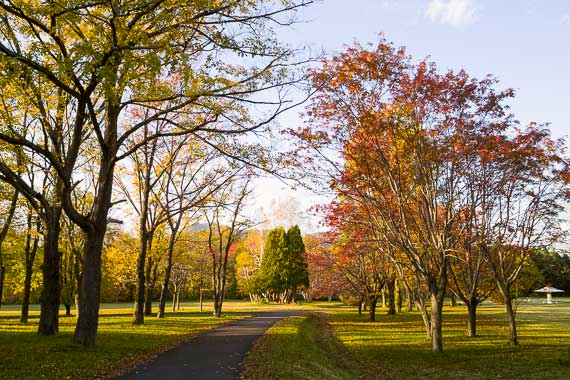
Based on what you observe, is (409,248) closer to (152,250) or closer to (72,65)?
(72,65)

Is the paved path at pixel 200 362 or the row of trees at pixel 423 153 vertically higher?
the row of trees at pixel 423 153

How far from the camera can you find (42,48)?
895 cm

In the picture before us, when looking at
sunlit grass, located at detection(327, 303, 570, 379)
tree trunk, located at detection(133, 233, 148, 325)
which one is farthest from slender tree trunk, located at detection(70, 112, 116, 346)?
tree trunk, located at detection(133, 233, 148, 325)

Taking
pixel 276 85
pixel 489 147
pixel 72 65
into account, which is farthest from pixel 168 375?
pixel 489 147

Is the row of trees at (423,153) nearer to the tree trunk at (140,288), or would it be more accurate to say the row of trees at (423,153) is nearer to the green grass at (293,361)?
the green grass at (293,361)

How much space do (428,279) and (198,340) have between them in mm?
8238

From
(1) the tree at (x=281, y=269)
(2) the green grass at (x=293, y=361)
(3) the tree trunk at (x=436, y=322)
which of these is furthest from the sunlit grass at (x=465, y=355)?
(1) the tree at (x=281, y=269)

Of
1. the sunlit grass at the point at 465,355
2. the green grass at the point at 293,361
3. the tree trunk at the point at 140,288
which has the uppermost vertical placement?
the tree trunk at the point at 140,288

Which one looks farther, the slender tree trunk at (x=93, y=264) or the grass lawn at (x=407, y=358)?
the slender tree trunk at (x=93, y=264)

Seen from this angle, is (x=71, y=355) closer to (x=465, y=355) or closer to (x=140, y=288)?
(x=465, y=355)

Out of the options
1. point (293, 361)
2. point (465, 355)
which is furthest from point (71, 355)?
point (465, 355)

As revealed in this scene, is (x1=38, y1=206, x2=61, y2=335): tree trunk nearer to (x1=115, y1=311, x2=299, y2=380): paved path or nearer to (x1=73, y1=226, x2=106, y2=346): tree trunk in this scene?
(x1=73, y1=226, x2=106, y2=346): tree trunk

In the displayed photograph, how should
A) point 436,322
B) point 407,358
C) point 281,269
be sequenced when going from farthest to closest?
point 281,269 → point 436,322 → point 407,358

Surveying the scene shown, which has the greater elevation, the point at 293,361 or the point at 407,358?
the point at 293,361
